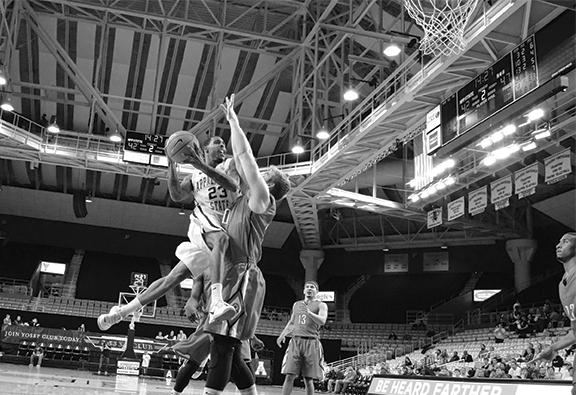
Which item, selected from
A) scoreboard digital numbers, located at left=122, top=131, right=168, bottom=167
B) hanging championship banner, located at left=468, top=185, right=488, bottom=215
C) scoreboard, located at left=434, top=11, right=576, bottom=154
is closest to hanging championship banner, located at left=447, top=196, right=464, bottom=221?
hanging championship banner, located at left=468, top=185, right=488, bottom=215

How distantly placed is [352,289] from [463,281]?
275 inches

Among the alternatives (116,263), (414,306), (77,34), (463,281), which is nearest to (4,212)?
(116,263)

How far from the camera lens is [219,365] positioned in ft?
11.8

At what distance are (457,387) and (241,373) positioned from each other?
524 centimetres

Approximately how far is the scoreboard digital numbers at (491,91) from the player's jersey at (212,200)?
33.7ft

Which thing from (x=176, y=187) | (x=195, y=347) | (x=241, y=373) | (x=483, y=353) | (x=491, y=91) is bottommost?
(x=241, y=373)

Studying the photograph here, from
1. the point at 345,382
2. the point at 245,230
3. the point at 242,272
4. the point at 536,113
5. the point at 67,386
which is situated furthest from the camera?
the point at 345,382

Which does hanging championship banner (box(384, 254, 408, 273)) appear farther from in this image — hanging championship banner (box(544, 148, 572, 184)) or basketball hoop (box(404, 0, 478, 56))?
basketball hoop (box(404, 0, 478, 56))

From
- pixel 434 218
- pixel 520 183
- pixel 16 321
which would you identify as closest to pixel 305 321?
pixel 520 183

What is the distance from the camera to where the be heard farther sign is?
6.63 metres

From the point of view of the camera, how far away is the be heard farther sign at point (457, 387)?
6.63 metres

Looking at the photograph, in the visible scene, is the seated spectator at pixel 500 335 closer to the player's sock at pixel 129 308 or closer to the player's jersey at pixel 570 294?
the player's jersey at pixel 570 294

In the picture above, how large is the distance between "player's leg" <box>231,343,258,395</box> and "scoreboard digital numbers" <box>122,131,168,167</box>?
20.1m

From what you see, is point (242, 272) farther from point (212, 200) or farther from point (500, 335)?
point (500, 335)
